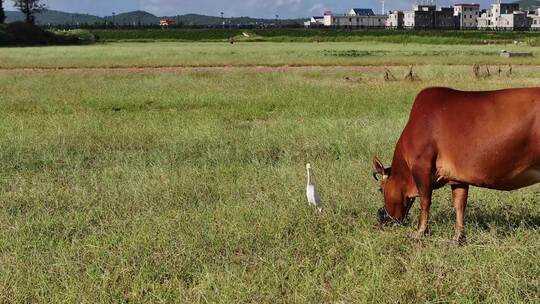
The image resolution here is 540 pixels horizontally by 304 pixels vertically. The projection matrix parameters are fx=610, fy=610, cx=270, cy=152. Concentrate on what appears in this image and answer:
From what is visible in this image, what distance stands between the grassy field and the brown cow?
50 cm

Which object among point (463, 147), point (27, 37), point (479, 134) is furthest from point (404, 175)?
point (27, 37)

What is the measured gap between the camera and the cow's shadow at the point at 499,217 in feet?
22.0

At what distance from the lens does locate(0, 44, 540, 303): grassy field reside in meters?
5.32

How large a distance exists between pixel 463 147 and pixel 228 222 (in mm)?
2706

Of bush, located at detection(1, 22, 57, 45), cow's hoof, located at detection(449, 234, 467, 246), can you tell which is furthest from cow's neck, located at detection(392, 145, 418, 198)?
bush, located at detection(1, 22, 57, 45)

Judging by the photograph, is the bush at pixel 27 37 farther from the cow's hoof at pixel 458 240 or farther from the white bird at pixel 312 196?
the cow's hoof at pixel 458 240

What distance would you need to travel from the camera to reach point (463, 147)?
19.5ft

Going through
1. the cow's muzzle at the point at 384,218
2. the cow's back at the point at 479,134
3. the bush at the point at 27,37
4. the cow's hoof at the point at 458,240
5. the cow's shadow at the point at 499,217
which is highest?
the bush at the point at 27,37

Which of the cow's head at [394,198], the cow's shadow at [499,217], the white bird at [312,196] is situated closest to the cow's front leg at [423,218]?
the cow's head at [394,198]

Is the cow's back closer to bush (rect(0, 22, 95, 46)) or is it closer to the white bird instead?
the white bird

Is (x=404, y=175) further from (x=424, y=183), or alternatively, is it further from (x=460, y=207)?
(x=460, y=207)

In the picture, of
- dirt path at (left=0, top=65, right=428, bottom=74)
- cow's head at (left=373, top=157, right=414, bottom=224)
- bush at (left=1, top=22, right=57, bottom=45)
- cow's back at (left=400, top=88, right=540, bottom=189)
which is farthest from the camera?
bush at (left=1, top=22, right=57, bottom=45)

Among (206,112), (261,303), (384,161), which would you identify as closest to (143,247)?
(261,303)

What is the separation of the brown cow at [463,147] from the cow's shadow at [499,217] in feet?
1.95
